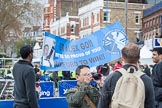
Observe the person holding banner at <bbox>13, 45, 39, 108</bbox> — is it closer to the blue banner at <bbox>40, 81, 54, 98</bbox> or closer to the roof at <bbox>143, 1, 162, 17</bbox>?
the blue banner at <bbox>40, 81, 54, 98</bbox>

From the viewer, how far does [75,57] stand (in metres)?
14.7

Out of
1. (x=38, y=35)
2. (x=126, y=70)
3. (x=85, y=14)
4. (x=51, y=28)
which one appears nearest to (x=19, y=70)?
(x=126, y=70)

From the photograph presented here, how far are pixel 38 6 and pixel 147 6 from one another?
20.0 m

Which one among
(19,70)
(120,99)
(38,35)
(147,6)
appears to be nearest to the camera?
(120,99)

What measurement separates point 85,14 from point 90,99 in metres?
74.1

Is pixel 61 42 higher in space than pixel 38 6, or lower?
lower

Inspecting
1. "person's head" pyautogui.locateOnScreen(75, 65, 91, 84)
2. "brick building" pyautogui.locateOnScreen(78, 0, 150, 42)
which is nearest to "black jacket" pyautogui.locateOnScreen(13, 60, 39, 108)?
"person's head" pyautogui.locateOnScreen(75, 65, 91, 84)

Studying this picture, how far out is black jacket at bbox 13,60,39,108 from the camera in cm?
719

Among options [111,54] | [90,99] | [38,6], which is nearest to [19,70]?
[90,99]

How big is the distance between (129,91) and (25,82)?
2448 mm

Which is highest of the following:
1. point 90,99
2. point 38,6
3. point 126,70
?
point 38,6

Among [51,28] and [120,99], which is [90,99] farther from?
[51,28]

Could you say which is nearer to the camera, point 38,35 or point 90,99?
point 90,99

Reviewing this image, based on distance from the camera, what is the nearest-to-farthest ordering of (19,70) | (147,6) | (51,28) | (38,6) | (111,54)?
(19,70)
(111,54)
(38,6)
(147,6)
(51,28)
